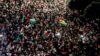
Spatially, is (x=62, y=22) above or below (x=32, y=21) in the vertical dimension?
below

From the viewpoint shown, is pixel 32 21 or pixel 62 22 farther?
pixel 62 22

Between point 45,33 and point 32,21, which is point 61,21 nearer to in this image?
point 32,21

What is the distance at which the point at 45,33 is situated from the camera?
19.1m

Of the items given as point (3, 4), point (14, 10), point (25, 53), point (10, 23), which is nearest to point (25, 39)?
point (25, 53)

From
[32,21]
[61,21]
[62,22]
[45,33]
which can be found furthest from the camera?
[61,21]

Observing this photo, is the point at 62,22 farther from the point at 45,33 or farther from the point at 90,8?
the point at 45,33

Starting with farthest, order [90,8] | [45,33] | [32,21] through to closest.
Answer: [90,8] → [32,21] → [45,33]

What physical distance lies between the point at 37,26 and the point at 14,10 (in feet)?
14.2

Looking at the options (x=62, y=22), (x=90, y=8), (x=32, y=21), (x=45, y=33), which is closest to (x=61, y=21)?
(x=62, y=22)

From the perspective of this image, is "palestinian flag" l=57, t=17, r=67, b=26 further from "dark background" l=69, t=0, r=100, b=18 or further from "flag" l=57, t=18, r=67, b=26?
"dark background" l=69, t=0, r=100, b=18

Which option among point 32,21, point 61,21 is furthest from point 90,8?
point 32,21

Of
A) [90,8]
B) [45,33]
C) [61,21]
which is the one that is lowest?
[61,21]

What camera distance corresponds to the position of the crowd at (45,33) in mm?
17328

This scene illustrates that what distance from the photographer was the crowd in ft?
56.9
